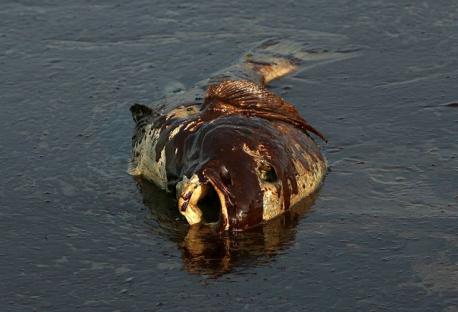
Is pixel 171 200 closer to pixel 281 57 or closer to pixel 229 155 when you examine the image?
pixel 229 155

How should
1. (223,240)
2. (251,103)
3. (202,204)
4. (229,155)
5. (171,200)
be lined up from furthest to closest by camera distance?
(251,103), (171,200), (202,204), (229,155), (223,240)

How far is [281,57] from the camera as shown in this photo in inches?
477

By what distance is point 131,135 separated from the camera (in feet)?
34.0

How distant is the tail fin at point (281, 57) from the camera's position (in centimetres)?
1174

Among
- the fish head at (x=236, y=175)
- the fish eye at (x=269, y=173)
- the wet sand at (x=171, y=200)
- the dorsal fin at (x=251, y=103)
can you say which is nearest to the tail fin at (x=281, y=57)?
the wet sand at (x=171, y=200)

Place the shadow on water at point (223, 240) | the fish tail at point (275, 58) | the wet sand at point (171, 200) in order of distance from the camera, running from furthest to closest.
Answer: the fish tail at point (275, 58), the shadow on water at point (223, 240), the wet sand at point (171, 200)

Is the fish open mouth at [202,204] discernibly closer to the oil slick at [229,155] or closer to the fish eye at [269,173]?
the oil slick at [229,155]

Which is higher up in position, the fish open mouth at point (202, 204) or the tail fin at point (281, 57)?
the tail fin at point (281, 57)

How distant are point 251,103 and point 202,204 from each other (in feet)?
3.81

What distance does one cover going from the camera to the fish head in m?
7.95

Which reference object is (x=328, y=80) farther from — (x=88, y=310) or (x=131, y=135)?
(x=88, y=310)

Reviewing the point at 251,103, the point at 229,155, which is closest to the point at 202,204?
the point at 229,155

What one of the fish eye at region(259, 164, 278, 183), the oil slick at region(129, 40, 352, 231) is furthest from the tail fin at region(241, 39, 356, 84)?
the fish eye at region(259, 164, 278, 183)

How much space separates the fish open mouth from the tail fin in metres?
3.22
